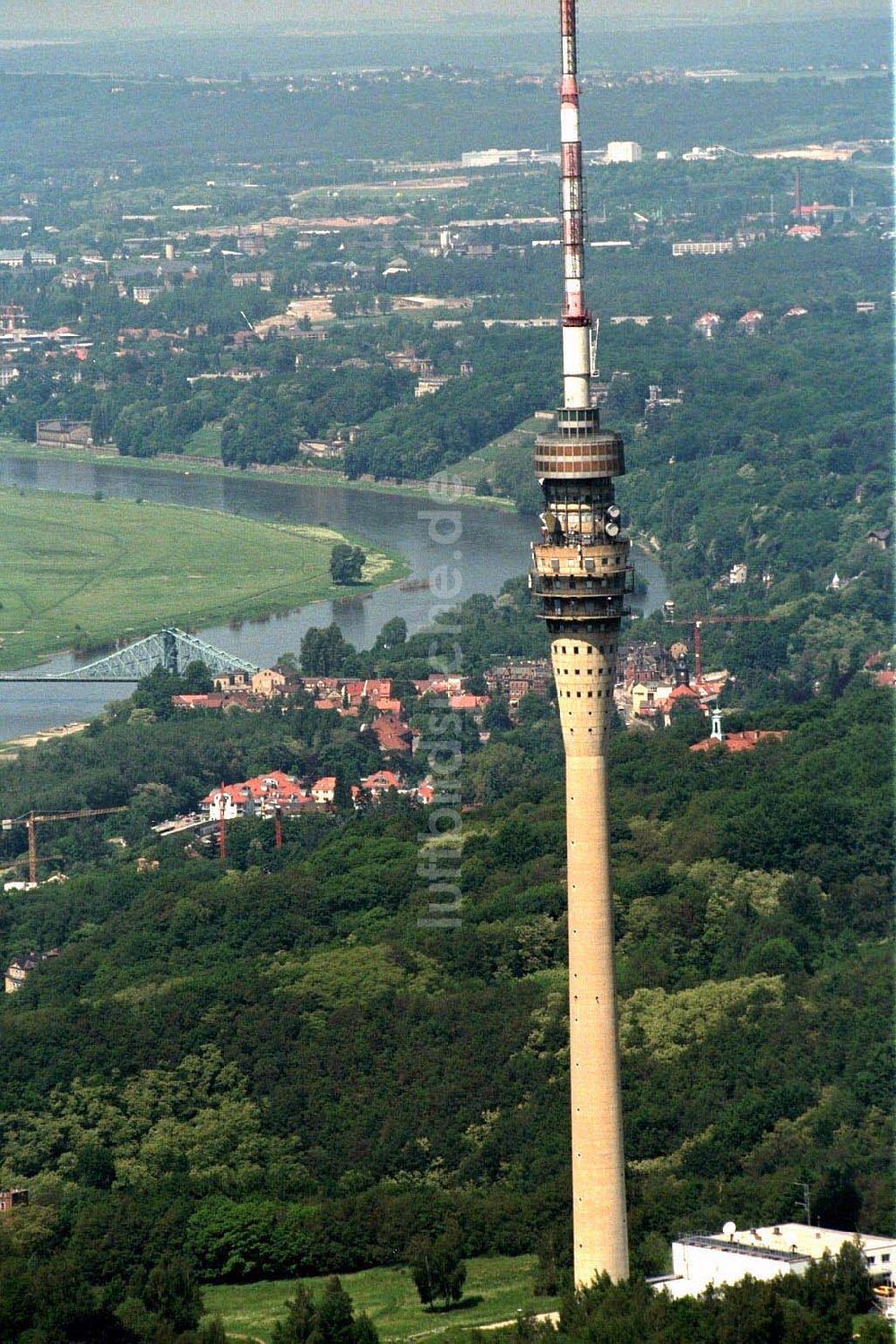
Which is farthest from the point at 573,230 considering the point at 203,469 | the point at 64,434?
the point at 64,434

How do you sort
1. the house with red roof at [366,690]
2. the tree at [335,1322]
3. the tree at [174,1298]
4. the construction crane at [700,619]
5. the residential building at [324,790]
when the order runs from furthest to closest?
the construction crane at [700,619] < the house with red roof at [366,690] < the residential building at [324,790] < the tree at [174,1298] < the tree at [335,1322]

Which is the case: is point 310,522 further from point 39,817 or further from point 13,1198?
point 13,1198

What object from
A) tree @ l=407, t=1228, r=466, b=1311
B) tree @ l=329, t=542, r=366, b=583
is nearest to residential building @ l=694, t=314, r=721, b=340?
tree @ l=329, t=542, r=366, b=583

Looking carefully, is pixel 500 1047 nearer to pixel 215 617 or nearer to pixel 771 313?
pixel 215 617

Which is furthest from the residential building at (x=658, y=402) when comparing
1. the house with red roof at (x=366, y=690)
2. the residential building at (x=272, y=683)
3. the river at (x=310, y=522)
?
the house with red roof at (x=366, y=690)

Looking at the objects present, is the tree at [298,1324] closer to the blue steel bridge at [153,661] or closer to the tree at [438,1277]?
the tree at [438,1277]

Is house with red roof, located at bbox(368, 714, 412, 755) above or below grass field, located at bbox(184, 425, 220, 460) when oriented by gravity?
below

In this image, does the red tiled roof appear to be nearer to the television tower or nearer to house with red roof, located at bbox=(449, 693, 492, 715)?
house with red roof, located at bbox=(449, 693, 492, 715)
